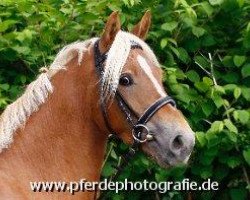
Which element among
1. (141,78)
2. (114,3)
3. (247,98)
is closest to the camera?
(141,78)

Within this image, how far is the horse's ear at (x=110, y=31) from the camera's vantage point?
9.62ft

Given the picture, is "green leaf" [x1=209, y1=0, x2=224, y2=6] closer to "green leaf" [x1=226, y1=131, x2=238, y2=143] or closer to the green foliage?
the green foliage

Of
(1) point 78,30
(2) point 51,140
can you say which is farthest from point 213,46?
(2) point 51,140

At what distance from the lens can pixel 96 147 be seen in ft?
9.98

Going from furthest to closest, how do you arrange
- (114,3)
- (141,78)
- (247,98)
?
(114,3) < (247,98) < (141,78)

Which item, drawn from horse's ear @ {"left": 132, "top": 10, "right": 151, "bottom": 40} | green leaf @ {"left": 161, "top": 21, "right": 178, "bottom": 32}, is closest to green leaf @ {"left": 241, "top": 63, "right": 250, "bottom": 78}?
green leaf @ {"left": 161, "top": 21, "right": 178, "bottom": 32}

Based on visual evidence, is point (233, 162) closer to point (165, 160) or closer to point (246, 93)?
point (246, 93)

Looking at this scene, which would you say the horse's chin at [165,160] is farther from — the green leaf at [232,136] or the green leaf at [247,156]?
the green leaf at [247,156]

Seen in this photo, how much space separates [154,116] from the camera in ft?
9.35

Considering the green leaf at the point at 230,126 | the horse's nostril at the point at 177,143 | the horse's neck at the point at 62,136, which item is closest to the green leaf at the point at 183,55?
the green leaf at the point at 230,126

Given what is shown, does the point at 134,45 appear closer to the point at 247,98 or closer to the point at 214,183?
the point at 247,98

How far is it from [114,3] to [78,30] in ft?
0.97

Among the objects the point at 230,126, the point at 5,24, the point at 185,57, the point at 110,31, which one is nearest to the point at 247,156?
the point at 230,126

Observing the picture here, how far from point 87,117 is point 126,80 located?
10.4 inches
